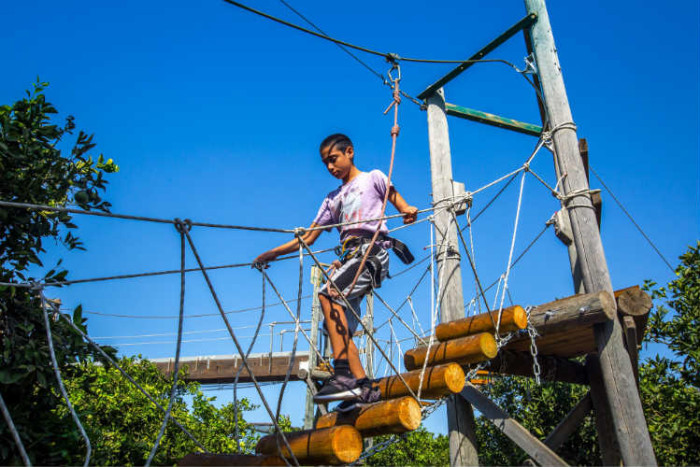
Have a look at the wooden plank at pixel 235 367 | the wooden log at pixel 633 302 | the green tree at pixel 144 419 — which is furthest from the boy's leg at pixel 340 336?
the wooden plank at pixel 235 367

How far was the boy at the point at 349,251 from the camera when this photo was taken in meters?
3.29

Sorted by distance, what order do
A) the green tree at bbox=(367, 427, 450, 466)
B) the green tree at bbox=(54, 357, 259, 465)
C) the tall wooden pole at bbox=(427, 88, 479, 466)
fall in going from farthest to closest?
the green tree at bbox=(367, 427, 450, 466) → the green tree at bbox=(54, 357, 259, 465) → the tall wooden pole at bbox=(427, 88, 479, 466)

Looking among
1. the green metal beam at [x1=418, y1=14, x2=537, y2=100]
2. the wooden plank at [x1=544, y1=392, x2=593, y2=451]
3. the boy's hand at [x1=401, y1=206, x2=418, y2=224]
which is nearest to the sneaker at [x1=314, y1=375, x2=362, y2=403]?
the boy's hand at [x1=401, y1=206, x2=418, y2=224]

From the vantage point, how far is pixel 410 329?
195 inches

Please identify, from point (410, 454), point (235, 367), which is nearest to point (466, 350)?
point (410, 454)

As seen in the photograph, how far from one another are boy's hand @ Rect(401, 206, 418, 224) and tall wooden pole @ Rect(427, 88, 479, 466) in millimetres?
932

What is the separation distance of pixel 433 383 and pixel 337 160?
156cm

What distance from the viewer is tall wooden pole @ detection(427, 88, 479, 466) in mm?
4895

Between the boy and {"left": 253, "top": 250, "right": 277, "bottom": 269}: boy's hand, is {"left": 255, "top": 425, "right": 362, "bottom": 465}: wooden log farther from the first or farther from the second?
{"left": 253, "top": 250, "right": 277, "bottom": 269}: boy's hand

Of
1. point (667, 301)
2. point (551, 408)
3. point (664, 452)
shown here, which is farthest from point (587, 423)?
point (667, 301)

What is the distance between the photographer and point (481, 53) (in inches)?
232

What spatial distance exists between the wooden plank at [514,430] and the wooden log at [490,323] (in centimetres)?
63

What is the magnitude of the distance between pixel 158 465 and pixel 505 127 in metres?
6.03

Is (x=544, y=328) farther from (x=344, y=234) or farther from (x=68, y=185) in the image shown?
(x=68, y=185)
